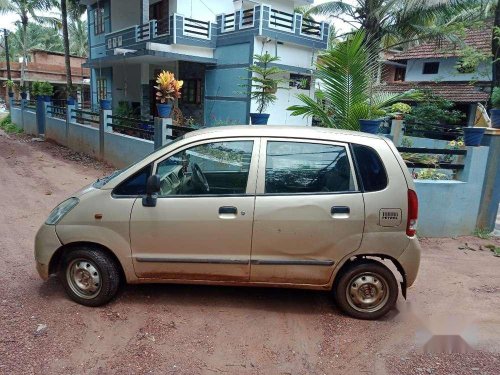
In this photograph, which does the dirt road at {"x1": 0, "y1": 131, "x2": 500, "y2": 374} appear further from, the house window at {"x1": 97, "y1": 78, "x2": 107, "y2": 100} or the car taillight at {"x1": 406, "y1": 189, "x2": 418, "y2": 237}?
the house window at {"x1": 97, "y1": 78, "x2": 107, "y2": 100}

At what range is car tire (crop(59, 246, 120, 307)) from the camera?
3.44 metres

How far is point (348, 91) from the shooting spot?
6309mm

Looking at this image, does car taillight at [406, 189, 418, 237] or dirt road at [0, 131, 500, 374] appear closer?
dirt road at [0, 131, 500, 374]

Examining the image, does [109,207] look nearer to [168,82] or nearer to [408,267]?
[408,267]

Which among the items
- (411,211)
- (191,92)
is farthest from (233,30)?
(411,211)

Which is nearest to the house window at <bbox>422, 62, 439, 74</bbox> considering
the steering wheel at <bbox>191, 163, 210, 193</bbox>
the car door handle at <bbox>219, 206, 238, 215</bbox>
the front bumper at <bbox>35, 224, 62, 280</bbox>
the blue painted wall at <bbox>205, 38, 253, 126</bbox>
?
the blue painted wall at <bbox>205, 38, 253, 126</bbox>

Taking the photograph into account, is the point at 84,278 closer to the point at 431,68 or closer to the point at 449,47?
the point at 449,47

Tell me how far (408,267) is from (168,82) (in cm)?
671

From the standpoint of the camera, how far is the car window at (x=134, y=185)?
11.1ft

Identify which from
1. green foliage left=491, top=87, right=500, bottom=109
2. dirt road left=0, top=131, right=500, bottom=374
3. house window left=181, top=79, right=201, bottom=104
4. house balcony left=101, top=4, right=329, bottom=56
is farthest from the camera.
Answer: house window left=181, top=79, right=201, bottom=104

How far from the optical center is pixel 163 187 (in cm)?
340

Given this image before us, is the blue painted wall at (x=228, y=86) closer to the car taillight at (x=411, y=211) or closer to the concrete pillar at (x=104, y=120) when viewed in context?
the concrete pillar at (x=104, y=120)

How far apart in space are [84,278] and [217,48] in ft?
42.3

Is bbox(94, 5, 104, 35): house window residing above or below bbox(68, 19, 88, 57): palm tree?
below
